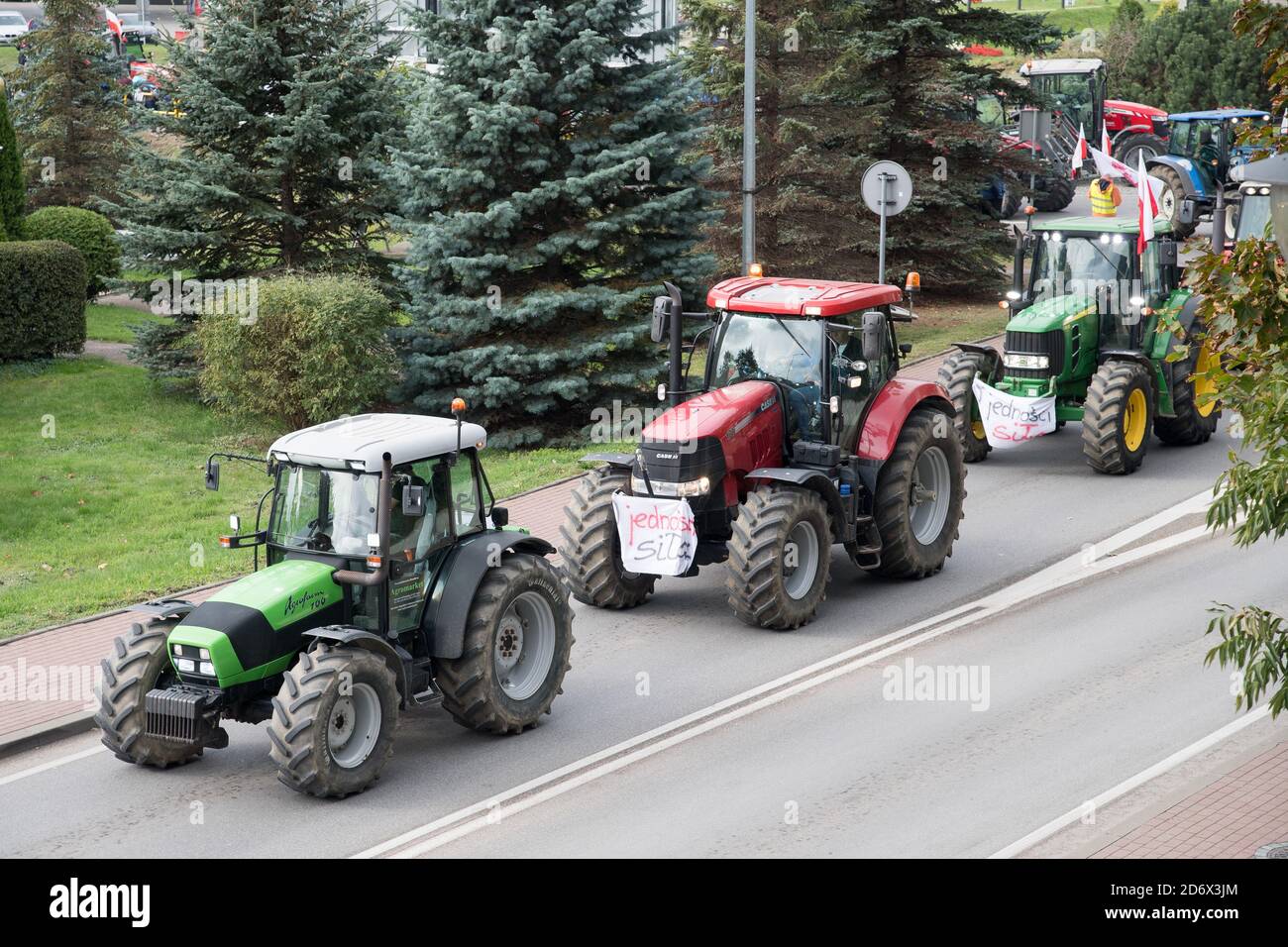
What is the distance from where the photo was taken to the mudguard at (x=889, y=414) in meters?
14.9

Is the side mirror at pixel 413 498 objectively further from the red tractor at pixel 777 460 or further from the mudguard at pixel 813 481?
the mudguard at pixel 813 481

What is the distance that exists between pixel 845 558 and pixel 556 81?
337 inches

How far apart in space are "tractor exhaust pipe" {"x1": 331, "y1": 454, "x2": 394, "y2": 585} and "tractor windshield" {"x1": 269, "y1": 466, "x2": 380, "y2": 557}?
17cm

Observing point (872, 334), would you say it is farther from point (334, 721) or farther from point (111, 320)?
point (111, 320)

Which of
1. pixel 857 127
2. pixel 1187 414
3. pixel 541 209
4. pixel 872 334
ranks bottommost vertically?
pixel 1187 414

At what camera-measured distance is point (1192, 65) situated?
51.0m

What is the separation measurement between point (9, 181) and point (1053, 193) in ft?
86.4

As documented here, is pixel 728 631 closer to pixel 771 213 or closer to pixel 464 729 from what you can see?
pixel 464 729

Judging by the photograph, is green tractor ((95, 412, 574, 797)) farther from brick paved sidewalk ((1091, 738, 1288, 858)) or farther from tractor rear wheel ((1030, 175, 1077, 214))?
tractor rear wheel ((1030, 175, 1077, 214))

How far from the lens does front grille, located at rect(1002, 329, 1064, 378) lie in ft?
62.0

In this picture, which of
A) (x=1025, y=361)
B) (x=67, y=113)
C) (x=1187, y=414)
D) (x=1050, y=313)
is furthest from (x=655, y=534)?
(x=67, y=113)

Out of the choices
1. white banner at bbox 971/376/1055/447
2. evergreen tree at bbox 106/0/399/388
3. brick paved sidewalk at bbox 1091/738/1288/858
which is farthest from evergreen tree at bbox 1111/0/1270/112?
brick paved sidewalk at bbox 1091/738/1288/858

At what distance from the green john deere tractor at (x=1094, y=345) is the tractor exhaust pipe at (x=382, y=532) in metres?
9.64

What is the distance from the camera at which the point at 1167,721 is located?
39.8 feet
